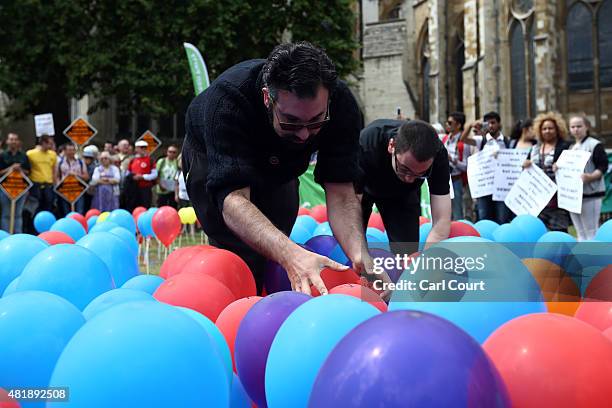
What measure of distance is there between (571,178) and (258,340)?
6.65 meters

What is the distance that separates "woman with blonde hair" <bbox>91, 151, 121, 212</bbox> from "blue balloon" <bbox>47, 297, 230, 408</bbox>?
12.0 meters

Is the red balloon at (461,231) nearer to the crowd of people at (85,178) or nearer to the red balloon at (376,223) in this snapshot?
the red balloon at (376,223)

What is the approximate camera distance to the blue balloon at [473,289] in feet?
7.93

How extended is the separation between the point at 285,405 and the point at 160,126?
27876 millimetres

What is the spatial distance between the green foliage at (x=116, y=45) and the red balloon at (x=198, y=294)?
2009cm

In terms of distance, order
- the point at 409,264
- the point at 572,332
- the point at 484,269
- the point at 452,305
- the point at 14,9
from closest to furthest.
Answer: the point at 572,332, the point at 452,305, the point at 484,269, the point at 409,264, the point at 14,9

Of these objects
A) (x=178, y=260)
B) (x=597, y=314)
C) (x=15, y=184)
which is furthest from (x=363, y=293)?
(x=15, y=184)

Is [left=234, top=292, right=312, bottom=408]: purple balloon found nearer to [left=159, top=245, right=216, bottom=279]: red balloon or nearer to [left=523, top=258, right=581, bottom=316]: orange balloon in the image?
[left=523, top=258, right=581, bottom=316]: orange balloon

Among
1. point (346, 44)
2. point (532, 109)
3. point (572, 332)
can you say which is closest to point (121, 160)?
point (346, 44)

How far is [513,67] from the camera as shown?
27766 mm

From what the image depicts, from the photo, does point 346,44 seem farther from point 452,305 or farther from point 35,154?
point 452,305

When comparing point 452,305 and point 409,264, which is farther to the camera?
point 409,264

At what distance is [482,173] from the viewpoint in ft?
30.6

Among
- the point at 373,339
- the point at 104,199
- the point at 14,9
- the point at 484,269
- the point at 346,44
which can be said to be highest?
the point at 14,9
